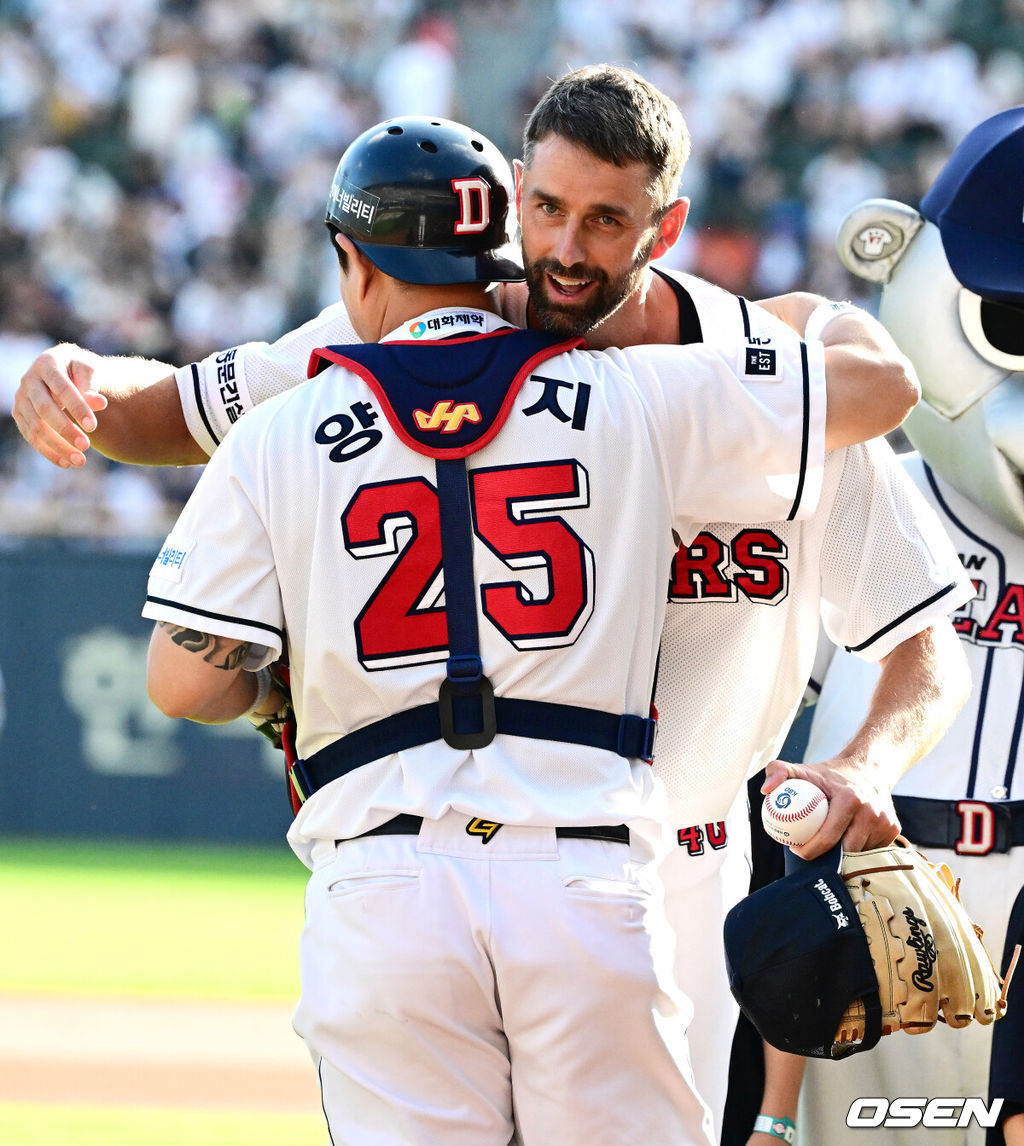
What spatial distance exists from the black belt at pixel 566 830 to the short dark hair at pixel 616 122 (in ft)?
3.38

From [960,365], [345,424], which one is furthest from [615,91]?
[960,365]

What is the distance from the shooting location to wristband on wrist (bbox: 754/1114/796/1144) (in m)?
3.53

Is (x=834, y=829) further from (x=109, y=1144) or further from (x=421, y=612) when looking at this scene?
(x=109, y=1144)

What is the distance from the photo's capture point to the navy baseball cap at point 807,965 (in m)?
2.41

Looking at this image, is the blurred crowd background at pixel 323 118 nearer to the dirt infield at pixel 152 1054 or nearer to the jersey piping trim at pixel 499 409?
the dirt infield at pixel 152 1054

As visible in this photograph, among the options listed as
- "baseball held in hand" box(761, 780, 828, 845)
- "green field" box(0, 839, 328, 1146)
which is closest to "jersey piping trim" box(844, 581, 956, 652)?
"baseball held in hand" box(761, 780, 828, 845)

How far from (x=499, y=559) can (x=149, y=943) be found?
20.2ft

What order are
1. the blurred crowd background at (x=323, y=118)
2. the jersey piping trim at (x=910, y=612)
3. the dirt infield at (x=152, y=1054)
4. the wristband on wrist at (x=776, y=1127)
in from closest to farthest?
the jersey piping trim at (x=910, y=612)
the wristband on wrist at (x=776, y=1127)
the dirt infield at (x=152, y=1054)
the blurred crowd background at (x=323, y=118)

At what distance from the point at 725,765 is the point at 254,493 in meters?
1.07

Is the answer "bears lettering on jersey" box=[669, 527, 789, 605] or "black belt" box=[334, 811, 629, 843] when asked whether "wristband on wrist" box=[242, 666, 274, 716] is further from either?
"bears lettering on jersey" box=[669, 527, 789, 605]

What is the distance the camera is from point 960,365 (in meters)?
3.91

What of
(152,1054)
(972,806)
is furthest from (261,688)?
(152,1054)

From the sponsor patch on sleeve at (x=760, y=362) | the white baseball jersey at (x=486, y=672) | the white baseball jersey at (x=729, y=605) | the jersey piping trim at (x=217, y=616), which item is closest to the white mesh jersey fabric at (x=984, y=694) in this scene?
the white baseball jersey at (x=729, y=605)

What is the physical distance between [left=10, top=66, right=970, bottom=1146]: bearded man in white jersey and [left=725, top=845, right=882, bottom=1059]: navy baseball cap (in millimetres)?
80
